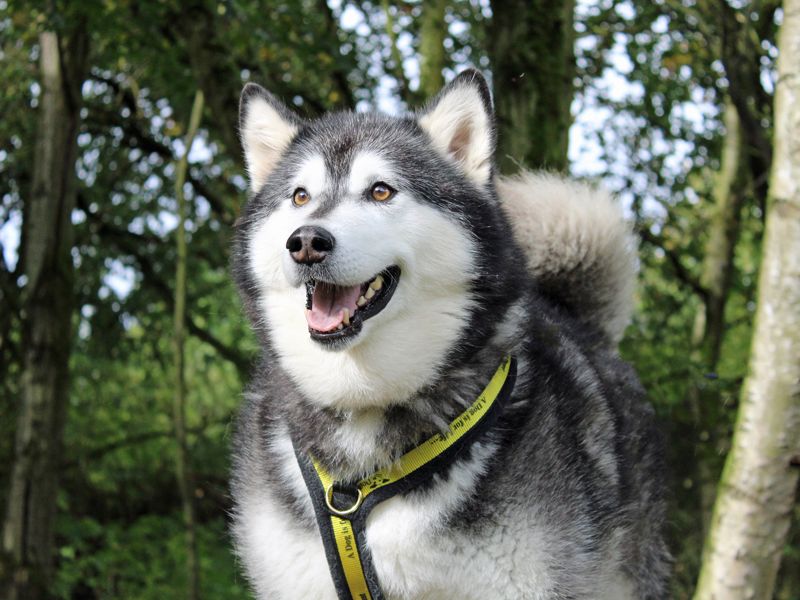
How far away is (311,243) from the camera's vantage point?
2586 mm

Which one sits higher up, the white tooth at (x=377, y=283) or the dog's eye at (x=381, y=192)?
the dog's eye at (x=381, y=192)

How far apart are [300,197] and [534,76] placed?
2.08m

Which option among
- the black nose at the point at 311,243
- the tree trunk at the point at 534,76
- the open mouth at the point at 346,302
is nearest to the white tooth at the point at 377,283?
the open mouth at the point at 346,302

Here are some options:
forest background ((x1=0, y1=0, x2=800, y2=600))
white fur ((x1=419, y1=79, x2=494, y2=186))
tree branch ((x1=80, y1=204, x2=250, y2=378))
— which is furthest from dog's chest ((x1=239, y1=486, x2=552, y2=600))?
tree branch ((x1=80, y1=204, x2=250, y2=378))

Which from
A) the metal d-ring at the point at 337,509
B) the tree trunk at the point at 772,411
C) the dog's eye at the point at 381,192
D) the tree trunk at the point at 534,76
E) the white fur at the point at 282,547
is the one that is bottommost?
the white fur at the point at 282,547

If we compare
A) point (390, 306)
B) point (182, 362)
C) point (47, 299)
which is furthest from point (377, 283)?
point (47, 299)

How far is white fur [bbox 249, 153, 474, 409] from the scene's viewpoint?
2.76m

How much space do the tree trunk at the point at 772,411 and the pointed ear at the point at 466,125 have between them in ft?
3.62

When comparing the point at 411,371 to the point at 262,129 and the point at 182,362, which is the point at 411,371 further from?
the point at 182,362

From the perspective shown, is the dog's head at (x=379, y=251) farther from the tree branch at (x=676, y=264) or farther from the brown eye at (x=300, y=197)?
the tree branch at (x=676, y=264)

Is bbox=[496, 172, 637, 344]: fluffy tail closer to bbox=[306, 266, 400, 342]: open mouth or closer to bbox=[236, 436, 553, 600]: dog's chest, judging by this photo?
bbox=[306, 266, 400, 342]: open mouth

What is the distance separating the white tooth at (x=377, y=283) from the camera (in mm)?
2760

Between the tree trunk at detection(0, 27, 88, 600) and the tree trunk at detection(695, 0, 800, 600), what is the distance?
4.88 metres

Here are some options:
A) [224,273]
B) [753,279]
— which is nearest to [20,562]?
[224,273]
